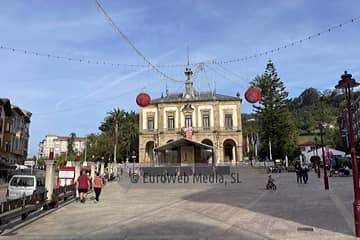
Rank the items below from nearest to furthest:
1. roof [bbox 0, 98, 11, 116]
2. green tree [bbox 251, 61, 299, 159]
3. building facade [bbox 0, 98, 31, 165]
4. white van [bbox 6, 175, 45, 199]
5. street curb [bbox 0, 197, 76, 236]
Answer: street curb [bbox 0, 197, 76, 236]
white van [bbox 6, 175, 45, 199]
roof [bbox 0, 98, 11, 116]
building facade [bbox 0, 98, 31, 165]
green tree [bbox 251, 61, 299, 159]

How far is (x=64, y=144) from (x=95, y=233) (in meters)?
140

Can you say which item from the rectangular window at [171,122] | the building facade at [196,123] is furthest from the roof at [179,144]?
the rectangular window at [171,122]

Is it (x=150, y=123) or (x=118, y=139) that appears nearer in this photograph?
(x=150, y=123)

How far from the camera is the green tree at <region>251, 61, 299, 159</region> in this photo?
53031 millimetres

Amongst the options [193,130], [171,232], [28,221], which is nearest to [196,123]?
[193,130]

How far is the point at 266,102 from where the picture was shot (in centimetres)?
5653

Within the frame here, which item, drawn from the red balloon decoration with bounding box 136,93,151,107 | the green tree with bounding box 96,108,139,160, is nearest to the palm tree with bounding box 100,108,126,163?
the green tree with bounding box 96,108,139,160

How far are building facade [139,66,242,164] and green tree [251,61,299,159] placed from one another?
4365 millimetres

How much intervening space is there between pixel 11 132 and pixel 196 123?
92.5ft

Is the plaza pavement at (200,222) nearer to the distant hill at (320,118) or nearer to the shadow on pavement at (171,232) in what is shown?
the shadow on pavement at (171,232)

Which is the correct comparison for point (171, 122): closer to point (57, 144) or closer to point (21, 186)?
point (21, 186)

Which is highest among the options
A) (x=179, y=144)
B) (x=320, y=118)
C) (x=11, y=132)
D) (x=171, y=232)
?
(x=320, y=118)

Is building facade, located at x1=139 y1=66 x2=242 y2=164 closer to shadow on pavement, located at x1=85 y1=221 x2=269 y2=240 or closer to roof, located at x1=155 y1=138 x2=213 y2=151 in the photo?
roof, located at x1=155 y1=138 x2=213 y2=151

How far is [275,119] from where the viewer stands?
53344 millimetres
